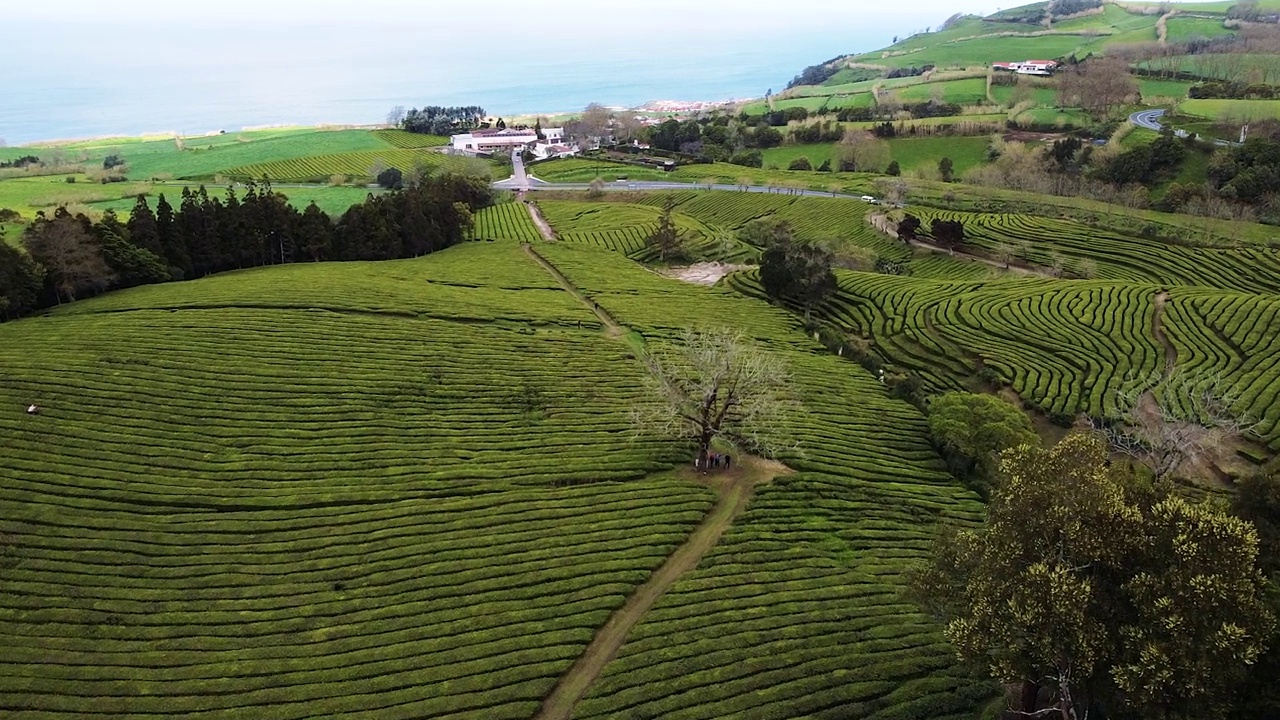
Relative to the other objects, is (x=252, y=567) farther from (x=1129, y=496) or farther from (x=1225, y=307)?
(x=1225, y=307)

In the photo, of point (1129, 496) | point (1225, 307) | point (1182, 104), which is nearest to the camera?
point (1129, 496)

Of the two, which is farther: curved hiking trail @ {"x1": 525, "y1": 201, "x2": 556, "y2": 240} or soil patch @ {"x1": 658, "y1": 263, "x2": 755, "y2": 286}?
curved hiking trail @ {"x1": 525, "y1": 201, "x2": 556, "y2": 240}

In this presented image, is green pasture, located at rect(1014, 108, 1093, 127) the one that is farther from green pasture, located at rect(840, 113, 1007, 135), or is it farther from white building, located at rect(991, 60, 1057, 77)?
white building, located at rect(991, 60, 1057, 77)

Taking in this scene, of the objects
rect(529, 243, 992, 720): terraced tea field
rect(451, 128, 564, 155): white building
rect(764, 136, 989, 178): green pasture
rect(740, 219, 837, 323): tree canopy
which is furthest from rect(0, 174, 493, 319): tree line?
rect(764, 136, 989, 178): green pasture

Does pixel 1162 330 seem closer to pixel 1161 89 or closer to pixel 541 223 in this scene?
pixel 541 223

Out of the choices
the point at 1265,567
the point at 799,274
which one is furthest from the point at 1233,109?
the point at 1265,567

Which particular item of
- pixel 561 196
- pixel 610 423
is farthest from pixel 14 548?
pixel 561 196
